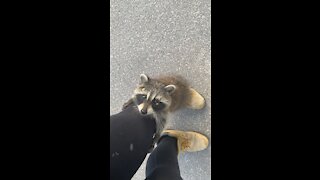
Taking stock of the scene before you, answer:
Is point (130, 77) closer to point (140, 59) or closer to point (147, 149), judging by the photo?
point (140, 59)

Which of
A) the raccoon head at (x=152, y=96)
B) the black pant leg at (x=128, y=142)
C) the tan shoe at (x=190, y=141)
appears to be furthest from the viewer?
the tan shoe at (x=190, y=141)

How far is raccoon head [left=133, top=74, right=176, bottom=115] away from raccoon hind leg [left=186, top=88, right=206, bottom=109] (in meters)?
0.10

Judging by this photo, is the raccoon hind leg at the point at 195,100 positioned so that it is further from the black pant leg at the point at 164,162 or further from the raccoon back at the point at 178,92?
the black pant leg at the point at 164,162

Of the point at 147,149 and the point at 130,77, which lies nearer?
the point at 147,149

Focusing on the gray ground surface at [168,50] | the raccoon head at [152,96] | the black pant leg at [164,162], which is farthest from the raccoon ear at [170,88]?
the black pant leg at [164,162]

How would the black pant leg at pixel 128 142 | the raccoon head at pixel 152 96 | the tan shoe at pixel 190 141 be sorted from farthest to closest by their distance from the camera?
the tan shoe at pixel 190 141
the raccoon head at pixel 152 96
the black pant leg at pixel 128 142

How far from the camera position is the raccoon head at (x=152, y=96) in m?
1.54

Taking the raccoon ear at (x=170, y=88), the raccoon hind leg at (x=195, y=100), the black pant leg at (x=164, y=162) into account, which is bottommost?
the black pant leg at (x=164, y=162)

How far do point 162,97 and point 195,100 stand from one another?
18 centimetres

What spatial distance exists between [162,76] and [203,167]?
1.69 ft

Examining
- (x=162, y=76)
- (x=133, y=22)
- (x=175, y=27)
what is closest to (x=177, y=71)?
(x=162, y=76)

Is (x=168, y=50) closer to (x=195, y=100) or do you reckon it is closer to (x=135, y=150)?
(x=195, y=100)

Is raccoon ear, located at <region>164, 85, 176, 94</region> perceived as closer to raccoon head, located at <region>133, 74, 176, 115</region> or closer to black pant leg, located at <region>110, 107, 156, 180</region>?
raccoon head, located at <region>133, 74, 176, 115</region>

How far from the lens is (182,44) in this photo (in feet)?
5.69
